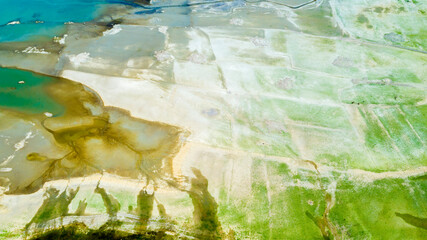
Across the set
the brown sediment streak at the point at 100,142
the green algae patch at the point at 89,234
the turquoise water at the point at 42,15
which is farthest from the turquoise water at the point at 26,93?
the green algae patch at the point at 89,234

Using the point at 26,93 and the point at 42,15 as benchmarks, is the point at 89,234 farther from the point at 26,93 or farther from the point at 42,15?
the point at 42,15

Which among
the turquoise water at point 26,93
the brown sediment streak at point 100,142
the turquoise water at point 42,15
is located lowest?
the brown sediment streak at point 100,142

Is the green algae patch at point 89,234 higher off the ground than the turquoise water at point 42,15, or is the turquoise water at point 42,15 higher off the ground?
the turquoise water at point 42,15

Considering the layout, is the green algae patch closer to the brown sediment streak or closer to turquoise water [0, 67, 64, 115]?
the brown sediment streak

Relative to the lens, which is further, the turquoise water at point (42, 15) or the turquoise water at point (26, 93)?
the turquoise water at point (42, 15)

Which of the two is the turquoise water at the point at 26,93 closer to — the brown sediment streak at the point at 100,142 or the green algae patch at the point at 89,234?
the brown sediment streak at the point at 100,142

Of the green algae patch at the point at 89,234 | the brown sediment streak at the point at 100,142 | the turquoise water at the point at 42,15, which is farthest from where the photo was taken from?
the turquoise water at the point at 42,15

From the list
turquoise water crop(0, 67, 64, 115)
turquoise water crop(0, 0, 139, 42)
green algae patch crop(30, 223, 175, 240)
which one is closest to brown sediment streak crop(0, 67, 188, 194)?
turquoise water crop(0, 67, 64, 115)

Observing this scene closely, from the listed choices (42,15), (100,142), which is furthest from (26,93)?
(42,15)
